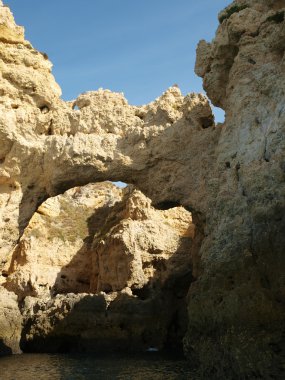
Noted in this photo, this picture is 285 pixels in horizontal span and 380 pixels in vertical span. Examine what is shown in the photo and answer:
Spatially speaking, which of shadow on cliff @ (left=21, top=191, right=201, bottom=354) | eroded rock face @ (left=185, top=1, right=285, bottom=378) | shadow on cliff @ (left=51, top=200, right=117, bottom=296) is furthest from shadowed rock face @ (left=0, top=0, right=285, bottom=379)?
shadow on cliff @ (left=51, top=200, right=117, bottom=296)

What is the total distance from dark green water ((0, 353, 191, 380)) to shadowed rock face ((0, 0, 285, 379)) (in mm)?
2546

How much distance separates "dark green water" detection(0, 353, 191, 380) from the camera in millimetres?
16672

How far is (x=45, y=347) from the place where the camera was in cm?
2569

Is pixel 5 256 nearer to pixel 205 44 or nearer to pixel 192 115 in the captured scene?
pixel 192 115

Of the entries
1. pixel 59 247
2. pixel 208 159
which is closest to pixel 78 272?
pixel 59 247

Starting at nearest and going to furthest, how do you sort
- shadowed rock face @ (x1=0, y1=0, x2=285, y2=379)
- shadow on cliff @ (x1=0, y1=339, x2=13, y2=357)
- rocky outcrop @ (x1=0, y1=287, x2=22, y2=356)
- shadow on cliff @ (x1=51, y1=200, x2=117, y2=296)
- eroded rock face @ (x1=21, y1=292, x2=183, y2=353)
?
shadowed rock face @ (x1=0, y1=0, x2=285, y2=379) → shadow on cliff @ (x1=0, y1=339, x2=13, y2=357) → rocky outcrop @ (x1=0, y1=287, x2=22, y2=356) → eroded rock face @ (x1=21, y1=292, x2=183, y2=353) → shadow on cliff @ (x1=51, y1=200, x2=117, y2=296)

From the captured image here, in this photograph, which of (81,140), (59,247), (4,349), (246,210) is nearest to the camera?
(246,210)

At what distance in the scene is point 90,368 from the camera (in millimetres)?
19047

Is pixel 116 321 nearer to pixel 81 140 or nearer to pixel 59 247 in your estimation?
pixel 59 247

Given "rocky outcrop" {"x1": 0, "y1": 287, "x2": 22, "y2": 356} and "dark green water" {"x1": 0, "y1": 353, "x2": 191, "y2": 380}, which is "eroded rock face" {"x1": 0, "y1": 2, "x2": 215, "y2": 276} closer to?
"rocky outcrop" {"x1": 0, "y1": 287, "x2": 22, "y2": 356}

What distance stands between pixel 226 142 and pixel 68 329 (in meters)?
14.8

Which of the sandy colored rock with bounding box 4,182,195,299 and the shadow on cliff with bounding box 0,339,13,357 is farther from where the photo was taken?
the sandy colored rock with bounding box 4,182,195,299

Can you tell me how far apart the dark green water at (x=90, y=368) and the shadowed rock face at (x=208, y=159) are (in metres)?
2.55

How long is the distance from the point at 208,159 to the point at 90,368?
9676 mm
